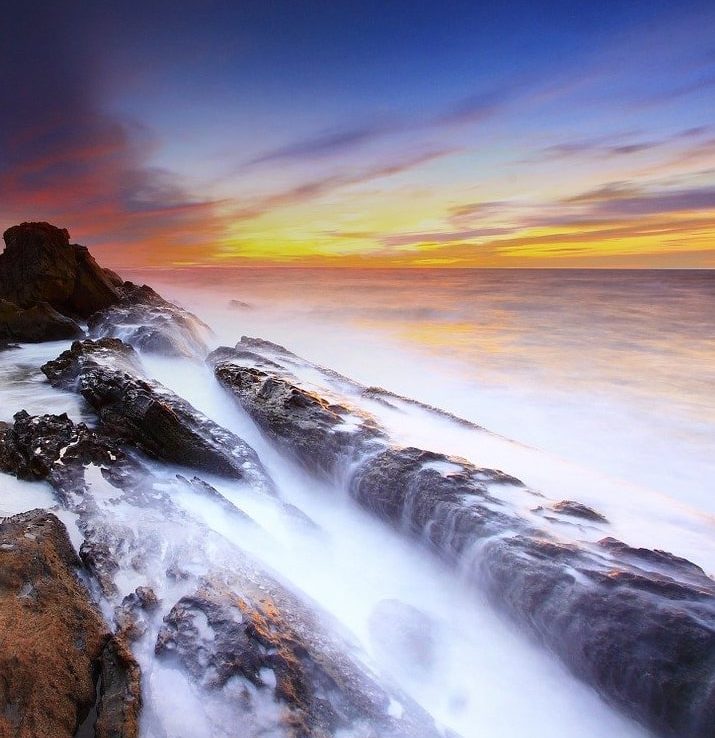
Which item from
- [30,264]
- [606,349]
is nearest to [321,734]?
[30,264]

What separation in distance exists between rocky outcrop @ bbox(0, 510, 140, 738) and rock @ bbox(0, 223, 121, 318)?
13825mm

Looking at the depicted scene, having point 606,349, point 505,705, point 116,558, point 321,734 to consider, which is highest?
point 606,349

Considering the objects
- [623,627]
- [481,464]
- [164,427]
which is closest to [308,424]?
[164,427]

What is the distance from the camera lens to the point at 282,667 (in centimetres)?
277

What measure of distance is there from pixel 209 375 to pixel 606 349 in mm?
15311

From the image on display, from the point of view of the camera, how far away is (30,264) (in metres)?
14.3

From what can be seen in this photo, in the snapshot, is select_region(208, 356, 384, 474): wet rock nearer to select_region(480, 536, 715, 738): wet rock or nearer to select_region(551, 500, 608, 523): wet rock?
select_region(551, 500, 608, 523): wet rock

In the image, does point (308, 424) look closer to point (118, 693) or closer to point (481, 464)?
point (481, 464)

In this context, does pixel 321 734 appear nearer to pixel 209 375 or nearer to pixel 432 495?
pixel 432 495

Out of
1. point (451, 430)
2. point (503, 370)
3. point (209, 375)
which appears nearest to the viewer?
point (451, 430)

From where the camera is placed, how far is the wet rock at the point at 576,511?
3994 millimetres

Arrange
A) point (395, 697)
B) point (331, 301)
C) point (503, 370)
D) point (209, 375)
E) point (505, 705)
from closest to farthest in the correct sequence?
point (395, 697) < point (505, 705) < point (209, 375) < point (503, 370) < point (331, 301)

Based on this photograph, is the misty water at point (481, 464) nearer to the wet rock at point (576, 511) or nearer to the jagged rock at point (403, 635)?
the jagged rock at point (403, 635)

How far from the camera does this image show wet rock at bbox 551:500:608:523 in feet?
13.1
